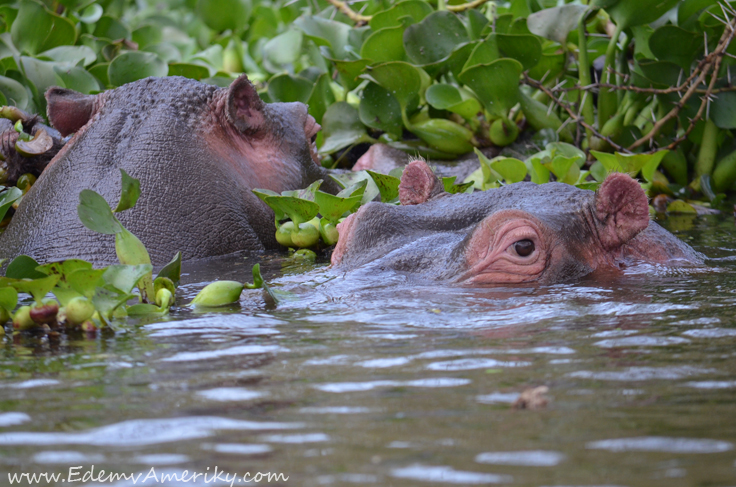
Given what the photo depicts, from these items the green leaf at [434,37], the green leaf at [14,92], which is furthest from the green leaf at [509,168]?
the green leaf at [14,92]

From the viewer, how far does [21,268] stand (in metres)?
3.10

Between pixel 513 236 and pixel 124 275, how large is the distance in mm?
1386

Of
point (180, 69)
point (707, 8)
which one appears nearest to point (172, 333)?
point (180, 69)

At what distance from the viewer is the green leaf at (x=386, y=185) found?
458cm

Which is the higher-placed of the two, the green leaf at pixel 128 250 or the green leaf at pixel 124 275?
the green leaf at pixel 128 250

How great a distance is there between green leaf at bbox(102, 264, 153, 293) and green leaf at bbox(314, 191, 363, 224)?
56.1 inches

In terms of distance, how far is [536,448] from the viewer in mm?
1509

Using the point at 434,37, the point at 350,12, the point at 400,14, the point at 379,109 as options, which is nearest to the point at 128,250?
the point at 379,109

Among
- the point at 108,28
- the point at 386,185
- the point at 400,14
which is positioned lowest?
the point at 386,185

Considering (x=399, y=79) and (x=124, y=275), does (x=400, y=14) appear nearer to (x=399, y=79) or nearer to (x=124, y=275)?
(x=399, y=79)

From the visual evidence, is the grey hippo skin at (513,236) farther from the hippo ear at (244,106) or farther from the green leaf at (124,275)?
the hippo ear at (244,106)

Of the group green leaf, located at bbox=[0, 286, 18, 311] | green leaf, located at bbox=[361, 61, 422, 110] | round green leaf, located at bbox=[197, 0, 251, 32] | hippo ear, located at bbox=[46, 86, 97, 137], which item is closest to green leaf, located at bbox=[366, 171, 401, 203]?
green leaf, located at bbox=[361, 61, 422, 110]

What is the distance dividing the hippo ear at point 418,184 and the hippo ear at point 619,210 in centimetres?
81

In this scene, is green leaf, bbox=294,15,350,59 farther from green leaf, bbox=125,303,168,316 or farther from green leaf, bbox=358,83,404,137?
green leaf, bbox=125,303,168,316
